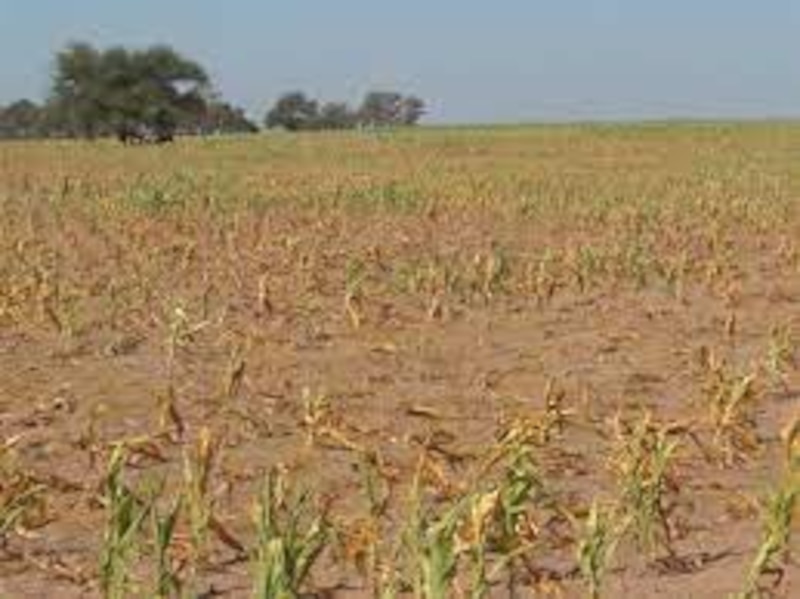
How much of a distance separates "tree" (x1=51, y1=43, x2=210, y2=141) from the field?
45.2 meters

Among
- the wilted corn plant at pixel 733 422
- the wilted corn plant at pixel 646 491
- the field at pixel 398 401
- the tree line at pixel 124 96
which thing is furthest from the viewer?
the tree line at pixel 124 96

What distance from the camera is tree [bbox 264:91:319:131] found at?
308 ft

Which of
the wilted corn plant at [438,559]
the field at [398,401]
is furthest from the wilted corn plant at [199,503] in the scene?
the wilted corn plant at [438,559]

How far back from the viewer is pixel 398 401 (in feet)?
25.3

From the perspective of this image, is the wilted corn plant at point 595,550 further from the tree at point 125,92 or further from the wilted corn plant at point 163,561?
the tree at point 125,92

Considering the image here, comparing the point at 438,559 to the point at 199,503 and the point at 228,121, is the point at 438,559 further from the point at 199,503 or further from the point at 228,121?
the point at 228,121

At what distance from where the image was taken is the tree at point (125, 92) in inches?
2520

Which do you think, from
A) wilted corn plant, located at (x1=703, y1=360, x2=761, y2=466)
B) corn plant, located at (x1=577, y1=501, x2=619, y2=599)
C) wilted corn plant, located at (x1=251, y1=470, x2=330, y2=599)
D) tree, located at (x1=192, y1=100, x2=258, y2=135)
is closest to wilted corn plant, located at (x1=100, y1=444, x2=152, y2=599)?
wilted corn plant, located at (x1=251, y1=470, x2=330, y2=599)

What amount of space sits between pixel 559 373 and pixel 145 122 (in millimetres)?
56565

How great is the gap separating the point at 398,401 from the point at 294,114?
8787 centimetres

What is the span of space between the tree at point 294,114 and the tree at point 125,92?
84.8ft

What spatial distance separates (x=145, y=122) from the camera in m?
63.7

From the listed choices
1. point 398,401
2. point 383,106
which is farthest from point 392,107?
point 398,401

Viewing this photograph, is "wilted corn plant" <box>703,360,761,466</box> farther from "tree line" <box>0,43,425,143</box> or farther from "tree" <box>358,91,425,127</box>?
"tree" <box>358,91,425,127</box>
